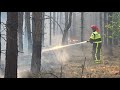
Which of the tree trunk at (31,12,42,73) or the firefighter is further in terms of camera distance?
the firefighter

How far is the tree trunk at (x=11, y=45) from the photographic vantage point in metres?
9.76

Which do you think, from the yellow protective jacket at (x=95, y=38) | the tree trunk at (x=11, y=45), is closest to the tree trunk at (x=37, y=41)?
the tree trunk at (x=11, y=45)

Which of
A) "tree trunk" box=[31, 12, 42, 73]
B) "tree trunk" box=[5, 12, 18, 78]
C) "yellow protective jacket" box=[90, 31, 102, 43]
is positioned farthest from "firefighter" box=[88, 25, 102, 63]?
"tree trunk" box=[5, 12, 18, 78]

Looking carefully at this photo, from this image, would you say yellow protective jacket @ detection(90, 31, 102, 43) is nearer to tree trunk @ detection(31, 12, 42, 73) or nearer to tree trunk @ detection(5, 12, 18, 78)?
tree trunk @ detection(31, 12, 42, 73)

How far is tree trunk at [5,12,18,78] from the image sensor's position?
32.0 ft

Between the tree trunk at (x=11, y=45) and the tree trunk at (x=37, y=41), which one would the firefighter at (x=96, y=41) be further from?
the tree trunk at (x=11, y=45)

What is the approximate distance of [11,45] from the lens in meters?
9.95

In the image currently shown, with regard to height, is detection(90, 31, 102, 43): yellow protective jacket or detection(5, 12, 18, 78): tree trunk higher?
detection(90, 31, 102, 43): yellow protective jacket

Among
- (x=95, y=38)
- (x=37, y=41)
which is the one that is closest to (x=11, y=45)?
(x=37, y=41)
